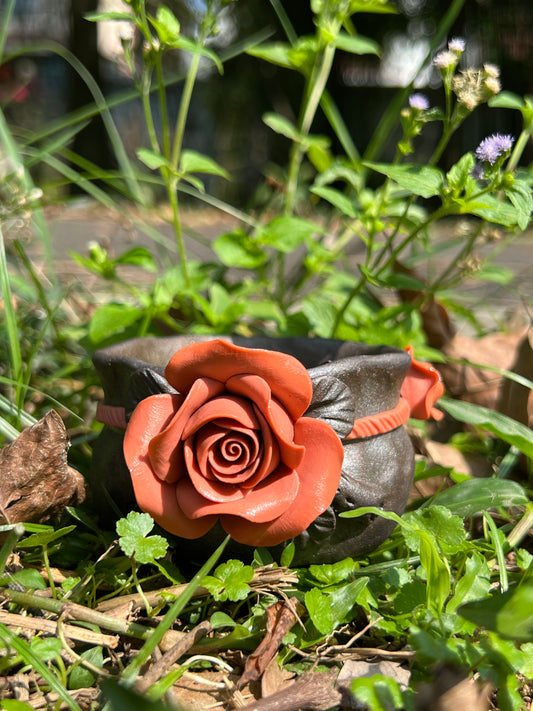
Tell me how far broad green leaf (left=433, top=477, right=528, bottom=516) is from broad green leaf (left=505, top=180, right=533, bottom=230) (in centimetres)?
35

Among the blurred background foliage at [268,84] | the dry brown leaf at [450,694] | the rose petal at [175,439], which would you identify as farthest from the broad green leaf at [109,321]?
the blurred background foliage at [268,84]

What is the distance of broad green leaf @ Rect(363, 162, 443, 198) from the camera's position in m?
0.94

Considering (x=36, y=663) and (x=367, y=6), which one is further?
(x=367, y=6)

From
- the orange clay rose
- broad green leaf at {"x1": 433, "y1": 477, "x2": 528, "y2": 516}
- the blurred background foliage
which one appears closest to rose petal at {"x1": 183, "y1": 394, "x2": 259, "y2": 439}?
the orange clay rose

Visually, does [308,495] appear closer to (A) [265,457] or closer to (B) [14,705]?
(A) [265,457]

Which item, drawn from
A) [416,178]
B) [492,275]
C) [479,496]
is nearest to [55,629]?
[479,496]

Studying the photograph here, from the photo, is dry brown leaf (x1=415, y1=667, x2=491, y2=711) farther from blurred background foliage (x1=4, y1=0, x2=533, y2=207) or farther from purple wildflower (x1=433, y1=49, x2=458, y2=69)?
blurred background foliage (x1=4, y1=0, x2=533, y2=207)

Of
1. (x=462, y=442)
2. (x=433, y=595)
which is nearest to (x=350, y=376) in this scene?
(x=433, y=595)

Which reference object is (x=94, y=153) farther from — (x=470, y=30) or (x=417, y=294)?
(x=417, y=294)

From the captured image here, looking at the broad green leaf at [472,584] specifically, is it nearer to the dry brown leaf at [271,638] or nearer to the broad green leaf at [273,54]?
the dry brown leaf at [271,638]

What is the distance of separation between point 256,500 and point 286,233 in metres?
0.66

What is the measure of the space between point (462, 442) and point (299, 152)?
65cm

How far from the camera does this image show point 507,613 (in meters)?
0.60

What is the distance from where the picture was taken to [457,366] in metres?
1.50
